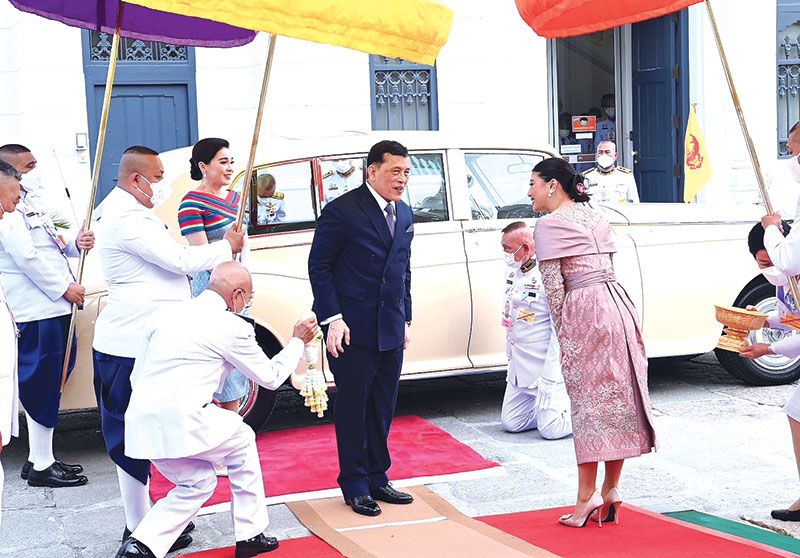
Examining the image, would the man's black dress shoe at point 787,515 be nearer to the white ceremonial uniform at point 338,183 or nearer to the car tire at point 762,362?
the car tire at point 762,362

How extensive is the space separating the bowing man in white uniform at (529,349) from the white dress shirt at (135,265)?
2398 millimetres

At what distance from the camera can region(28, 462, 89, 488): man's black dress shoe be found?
6.77m

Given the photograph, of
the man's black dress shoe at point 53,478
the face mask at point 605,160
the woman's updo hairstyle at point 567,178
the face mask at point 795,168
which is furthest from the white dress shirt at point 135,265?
the face mask at point 605,160

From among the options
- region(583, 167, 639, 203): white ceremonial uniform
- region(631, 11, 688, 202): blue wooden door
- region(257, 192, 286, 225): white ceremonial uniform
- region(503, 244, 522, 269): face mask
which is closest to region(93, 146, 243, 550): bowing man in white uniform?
region(257, 192, 286, 225): white ceremonial uniform

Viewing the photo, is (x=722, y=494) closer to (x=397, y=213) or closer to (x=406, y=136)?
(x=397, y=213)

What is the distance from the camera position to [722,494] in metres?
6.17

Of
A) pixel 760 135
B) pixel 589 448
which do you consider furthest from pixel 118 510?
pixel 760 135

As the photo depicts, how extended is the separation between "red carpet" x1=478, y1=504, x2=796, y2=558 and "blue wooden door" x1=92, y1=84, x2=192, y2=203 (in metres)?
8.30

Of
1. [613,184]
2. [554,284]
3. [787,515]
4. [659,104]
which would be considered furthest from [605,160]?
[787,515]

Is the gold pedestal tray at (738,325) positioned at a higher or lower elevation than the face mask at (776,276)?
lower

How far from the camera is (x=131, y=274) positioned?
5.68 metres

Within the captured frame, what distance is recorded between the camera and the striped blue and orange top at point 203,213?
6340mm

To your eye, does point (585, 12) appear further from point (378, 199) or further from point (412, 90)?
point (412, 90)

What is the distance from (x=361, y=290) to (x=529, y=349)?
1.97 meters
